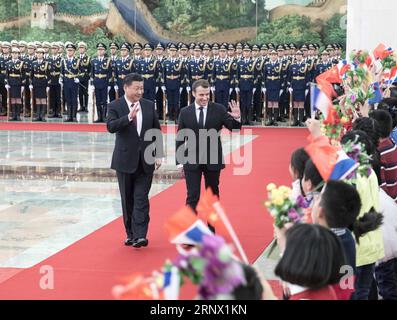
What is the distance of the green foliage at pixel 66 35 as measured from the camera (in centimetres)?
2547

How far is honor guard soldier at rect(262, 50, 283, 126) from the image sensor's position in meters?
19.4

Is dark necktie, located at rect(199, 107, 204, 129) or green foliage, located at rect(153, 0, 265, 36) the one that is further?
green foliage, located at rect(153, 0, 265, 36)

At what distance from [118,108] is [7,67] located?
13816 mm

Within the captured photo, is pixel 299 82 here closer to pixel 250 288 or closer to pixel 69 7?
pixel 69 7

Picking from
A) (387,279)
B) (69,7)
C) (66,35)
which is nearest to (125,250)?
(387,279)

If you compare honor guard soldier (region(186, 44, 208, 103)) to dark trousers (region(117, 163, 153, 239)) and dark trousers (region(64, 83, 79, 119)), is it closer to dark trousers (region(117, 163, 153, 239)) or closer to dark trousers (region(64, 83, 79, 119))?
dark trousers (region(64, 83, 79, 119))

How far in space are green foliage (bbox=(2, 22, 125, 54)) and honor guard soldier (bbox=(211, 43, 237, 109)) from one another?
21.9 ft

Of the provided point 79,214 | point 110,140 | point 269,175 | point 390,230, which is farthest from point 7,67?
point 390,230

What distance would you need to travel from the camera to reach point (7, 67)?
20.5 metres

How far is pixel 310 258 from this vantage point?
104 inches

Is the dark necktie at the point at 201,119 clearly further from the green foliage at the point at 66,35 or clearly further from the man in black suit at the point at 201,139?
the green foliage at the point at 66,35

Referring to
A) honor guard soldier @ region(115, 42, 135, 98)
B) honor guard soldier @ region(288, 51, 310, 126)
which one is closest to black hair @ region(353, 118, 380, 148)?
honor guard soldier @ region(288, 51, 310, 126)

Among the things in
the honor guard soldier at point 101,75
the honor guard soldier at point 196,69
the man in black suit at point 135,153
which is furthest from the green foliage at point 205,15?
the man in black suit at point 135,153

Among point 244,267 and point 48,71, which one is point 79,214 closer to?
point 244,267
